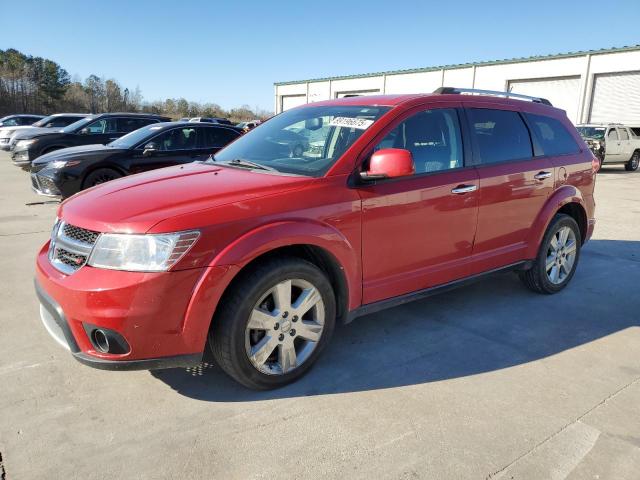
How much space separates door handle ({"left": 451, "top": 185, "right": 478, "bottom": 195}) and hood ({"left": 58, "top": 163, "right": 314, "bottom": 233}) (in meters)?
1.24

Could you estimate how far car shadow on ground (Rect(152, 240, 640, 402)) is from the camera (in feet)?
10.1

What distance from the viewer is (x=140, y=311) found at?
8.03 feet

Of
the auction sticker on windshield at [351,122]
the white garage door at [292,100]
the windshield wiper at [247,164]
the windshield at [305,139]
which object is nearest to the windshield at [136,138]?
the windshield at [305,139]

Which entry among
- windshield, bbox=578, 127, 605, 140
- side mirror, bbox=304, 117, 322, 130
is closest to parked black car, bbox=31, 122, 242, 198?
side mirror, bbox=304, 117, 322, 130

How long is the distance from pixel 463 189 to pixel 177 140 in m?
6.43

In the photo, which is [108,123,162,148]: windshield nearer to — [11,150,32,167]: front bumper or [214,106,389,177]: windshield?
[11,150,32,167]: front bumper

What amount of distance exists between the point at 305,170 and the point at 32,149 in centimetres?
1138

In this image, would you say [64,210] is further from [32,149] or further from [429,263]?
[32,149]

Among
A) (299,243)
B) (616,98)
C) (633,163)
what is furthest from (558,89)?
(299,243)

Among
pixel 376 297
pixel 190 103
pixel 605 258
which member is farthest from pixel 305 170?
pixel 190 103

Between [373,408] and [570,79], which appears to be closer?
[373,408]

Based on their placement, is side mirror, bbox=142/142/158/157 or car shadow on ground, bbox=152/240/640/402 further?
side mirror, bbox=142/142/158/157

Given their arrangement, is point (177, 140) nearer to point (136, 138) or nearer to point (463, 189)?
point (136, 138)

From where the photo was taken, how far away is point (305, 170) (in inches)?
126
